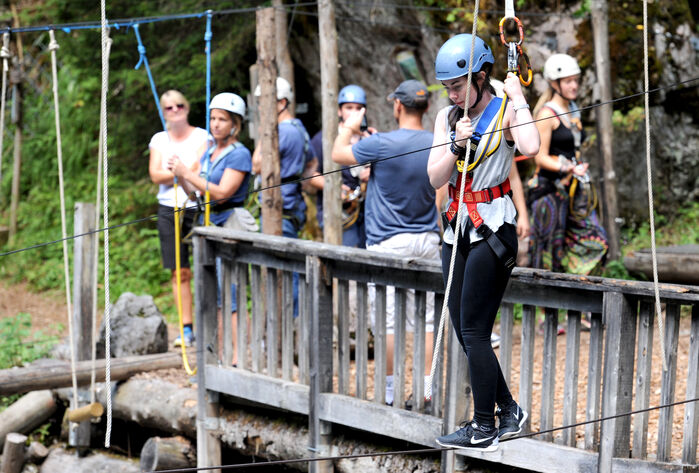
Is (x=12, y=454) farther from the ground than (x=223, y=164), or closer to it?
closer to it

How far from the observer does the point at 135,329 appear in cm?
773

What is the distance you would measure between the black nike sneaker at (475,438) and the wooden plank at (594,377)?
0.56 meters

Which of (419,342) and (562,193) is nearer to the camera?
(419,342)

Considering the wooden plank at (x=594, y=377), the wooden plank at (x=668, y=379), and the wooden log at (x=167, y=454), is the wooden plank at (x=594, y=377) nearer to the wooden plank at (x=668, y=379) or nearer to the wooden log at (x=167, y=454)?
the wooden plank at (x=668, y=379)

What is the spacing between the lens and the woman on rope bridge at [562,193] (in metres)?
6.71

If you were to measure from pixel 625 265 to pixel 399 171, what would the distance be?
3437mm

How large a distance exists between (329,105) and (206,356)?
6.72ft

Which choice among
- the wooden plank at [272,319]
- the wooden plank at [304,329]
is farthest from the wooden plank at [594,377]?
the wooden plank at [272,319]

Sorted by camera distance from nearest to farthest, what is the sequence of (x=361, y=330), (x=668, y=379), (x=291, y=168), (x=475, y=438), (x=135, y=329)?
1. (x=475, y=438)
2. (x=668, y=379)
3. (x=361, y=330)
4. (x=291, y=168)
5. (x=135, y=329)

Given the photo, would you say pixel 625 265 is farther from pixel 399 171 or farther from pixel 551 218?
pixel 399 171

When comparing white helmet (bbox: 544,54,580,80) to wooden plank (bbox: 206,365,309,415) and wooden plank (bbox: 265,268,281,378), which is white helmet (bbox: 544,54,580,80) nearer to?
wooden plank (bbox: 265,268,281,378)

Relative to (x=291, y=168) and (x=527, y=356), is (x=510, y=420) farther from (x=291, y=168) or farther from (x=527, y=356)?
(x=291, y=168)

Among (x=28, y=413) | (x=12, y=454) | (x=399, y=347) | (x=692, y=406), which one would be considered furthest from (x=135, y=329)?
(x=692, y=406)

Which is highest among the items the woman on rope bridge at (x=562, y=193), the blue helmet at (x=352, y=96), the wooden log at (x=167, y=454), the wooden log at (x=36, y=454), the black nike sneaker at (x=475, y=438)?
the blue helmet at (x=352, y=96)
